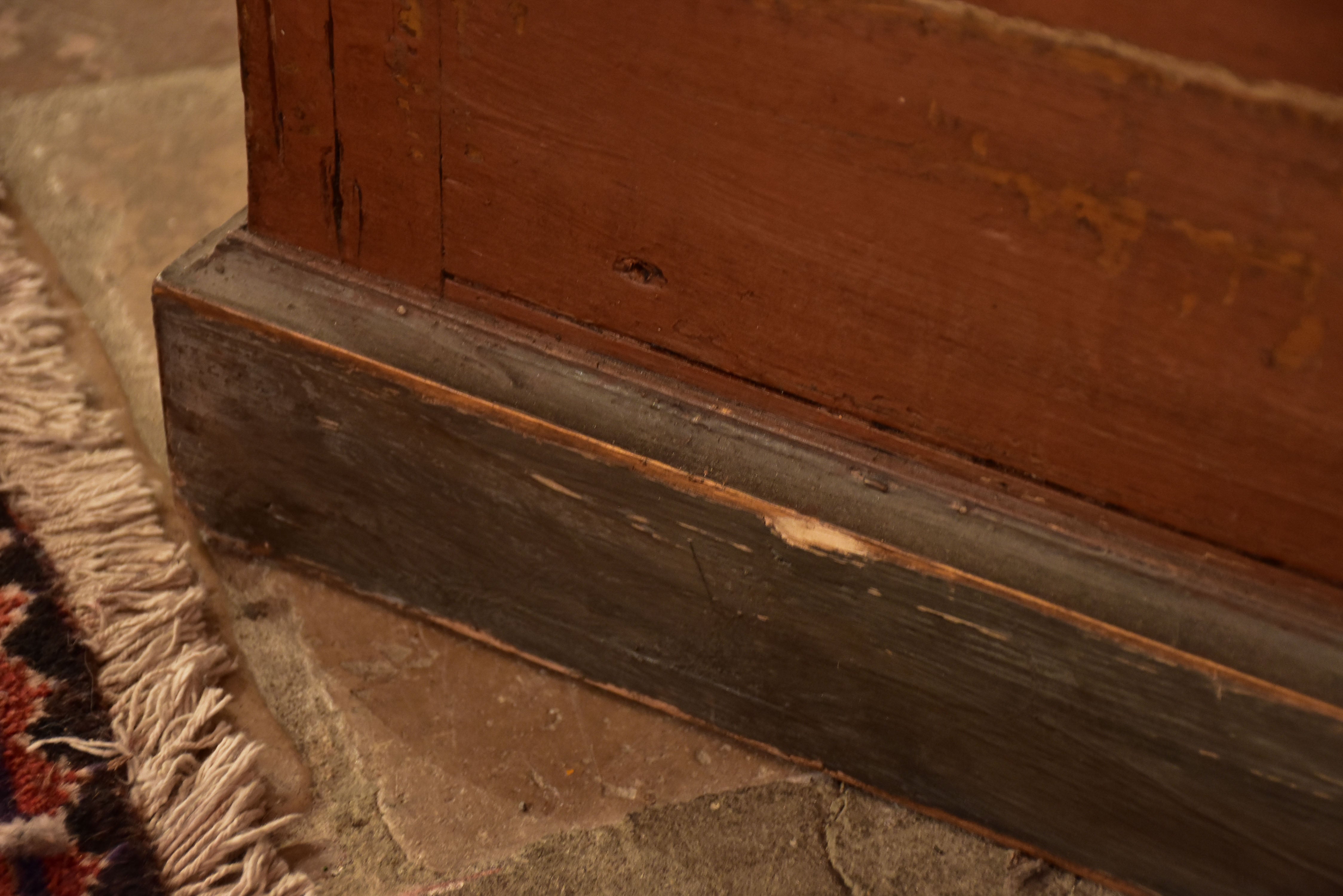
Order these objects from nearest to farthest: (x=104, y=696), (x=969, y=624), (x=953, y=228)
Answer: (x=953, y=228) < (x=969, y=624) < (x=104, y=696)

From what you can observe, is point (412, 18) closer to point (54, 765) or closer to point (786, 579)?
point (786, 579)

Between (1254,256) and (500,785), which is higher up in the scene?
(1254,256)

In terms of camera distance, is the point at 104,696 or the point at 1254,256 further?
the point at 104,696

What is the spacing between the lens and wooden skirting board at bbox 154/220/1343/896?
787 mm

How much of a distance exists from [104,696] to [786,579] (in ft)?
1.87

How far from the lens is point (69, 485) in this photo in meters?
1.09

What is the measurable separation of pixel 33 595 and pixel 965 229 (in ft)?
2.71

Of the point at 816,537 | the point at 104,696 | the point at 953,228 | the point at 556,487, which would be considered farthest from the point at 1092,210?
the point at 104,696

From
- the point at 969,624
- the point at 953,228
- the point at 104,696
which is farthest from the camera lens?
the point at 104,696

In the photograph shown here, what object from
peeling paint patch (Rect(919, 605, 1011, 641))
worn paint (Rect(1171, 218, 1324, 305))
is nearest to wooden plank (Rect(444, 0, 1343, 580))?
worn paint (Rect(1171, 218, 1324, 305))

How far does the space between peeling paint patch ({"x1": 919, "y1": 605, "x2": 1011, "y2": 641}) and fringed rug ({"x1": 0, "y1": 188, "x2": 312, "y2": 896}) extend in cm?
52

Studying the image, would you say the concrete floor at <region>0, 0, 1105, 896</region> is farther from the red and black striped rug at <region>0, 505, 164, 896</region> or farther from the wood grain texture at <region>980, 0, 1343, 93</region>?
the wood grain texture at <region>980, 0, 1343, 93</region>

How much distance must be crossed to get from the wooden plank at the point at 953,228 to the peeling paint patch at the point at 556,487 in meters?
0.13

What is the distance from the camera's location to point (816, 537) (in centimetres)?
83
